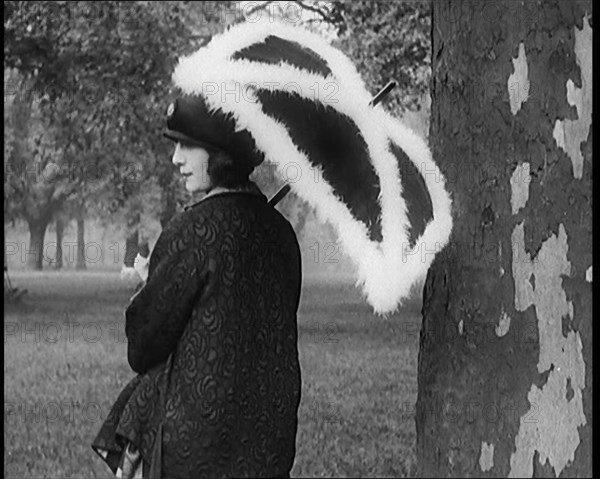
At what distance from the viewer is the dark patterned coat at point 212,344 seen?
1445 millimetres

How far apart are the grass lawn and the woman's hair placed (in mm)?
1598

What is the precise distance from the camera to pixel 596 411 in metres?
1.64

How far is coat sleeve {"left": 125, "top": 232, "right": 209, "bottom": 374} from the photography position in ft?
4.71

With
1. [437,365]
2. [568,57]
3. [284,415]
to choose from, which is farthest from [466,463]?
[568,57]

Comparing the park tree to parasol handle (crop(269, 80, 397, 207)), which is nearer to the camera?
parasol handle (crop(269, 80, 397, 207))

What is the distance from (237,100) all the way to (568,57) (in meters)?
0.62

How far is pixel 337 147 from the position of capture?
1449mm

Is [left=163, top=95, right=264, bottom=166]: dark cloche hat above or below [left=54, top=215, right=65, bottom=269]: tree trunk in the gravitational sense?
below

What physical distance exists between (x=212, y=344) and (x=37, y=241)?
4.46 meters

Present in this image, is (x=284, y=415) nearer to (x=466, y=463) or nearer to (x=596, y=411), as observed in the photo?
(x=466, y=463)

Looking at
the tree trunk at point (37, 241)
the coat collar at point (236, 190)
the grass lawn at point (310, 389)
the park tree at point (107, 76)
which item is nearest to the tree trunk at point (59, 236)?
the tree trunk at point (37, 241)

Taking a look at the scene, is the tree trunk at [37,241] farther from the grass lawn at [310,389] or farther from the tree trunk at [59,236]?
the grass lawn at [310,389]

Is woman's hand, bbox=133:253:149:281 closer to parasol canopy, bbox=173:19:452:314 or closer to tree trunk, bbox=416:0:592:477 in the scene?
parasol canopy, bbox=173:19:452:314

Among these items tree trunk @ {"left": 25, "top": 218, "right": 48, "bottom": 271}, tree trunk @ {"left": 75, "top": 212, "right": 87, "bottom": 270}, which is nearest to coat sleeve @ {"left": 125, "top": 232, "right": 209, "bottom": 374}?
tree trunk @ {"left": 75, "top": 212, "right": 87, "bottom": 270}
